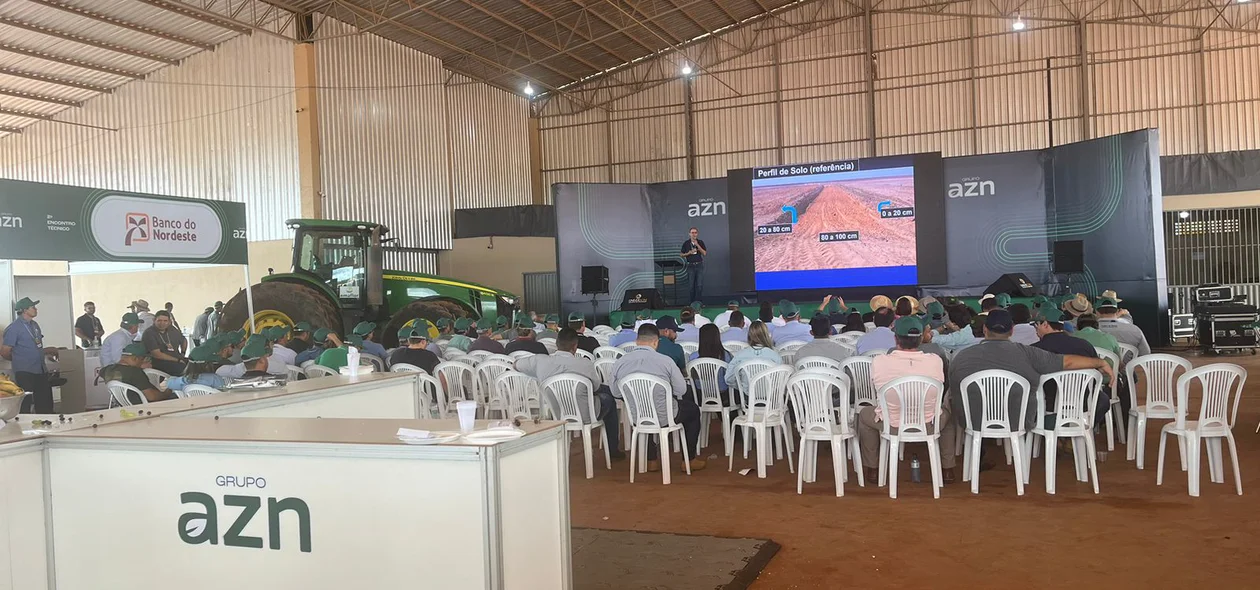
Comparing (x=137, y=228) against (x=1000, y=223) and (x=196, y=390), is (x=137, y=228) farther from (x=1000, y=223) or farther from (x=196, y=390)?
(x=1000, y=223)

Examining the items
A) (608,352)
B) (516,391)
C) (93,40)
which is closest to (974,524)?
(516,391)

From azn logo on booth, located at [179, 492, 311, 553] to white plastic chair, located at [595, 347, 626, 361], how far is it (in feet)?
17.3

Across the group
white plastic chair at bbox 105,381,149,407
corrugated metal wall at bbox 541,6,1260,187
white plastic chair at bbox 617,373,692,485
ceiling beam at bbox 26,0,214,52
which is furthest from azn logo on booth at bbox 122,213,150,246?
corrugated metal wall at bbox 541,6,1260,187

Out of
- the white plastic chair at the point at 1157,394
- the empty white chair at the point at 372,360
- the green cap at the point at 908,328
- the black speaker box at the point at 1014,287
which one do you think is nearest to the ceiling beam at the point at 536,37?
the black speaker box at the point at 1014,287

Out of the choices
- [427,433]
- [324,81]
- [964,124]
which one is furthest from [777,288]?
[427,433]

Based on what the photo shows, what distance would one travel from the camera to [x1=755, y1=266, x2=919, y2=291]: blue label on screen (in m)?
15.4

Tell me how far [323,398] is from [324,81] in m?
14.2

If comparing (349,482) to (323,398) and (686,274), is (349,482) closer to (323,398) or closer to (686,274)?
(323,398)

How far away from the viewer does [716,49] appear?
73.5 ft

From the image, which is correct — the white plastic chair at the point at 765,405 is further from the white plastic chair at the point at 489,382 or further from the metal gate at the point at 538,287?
the metal gate at the point at 538,287

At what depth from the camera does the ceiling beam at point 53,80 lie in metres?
16.5

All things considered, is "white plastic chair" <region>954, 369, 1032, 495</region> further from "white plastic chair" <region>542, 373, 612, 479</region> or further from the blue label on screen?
the blue label on screen

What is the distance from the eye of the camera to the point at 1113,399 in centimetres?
628

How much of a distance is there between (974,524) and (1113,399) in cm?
240
